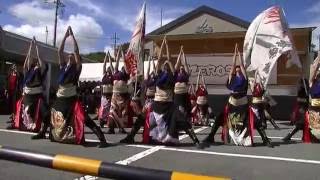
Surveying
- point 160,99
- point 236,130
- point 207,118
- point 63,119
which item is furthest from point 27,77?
point 207,118

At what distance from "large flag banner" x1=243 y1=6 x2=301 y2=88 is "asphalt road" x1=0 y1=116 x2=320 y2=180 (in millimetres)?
2069

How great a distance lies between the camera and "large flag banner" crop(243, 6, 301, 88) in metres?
12.4

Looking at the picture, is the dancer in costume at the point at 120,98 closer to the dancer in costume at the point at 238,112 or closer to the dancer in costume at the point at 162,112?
the dancer in costume at the point at 162,112

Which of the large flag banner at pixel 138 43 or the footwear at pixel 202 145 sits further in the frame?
the large flag banner at pixel 138 43

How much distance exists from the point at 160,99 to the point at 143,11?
4483mm

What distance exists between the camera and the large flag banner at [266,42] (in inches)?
488

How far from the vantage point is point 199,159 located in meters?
8.55

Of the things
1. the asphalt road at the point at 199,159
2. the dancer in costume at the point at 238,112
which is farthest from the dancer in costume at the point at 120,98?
the dancer in costume at the point at 238,112

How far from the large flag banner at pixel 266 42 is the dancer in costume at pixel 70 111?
4224 millimetres

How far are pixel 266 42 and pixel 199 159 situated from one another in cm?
506

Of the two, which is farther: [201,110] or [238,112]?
[201,110]

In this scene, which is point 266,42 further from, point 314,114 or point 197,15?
point 197,15

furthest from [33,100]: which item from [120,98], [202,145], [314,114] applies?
[314,114]

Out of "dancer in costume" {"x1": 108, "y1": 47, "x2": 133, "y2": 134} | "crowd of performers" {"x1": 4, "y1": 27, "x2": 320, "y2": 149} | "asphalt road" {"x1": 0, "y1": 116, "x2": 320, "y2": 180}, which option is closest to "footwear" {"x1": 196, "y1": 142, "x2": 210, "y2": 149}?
"crowd of performers" {"x1": 4, "y1": 27, "x2": 320, "y2": 149}
